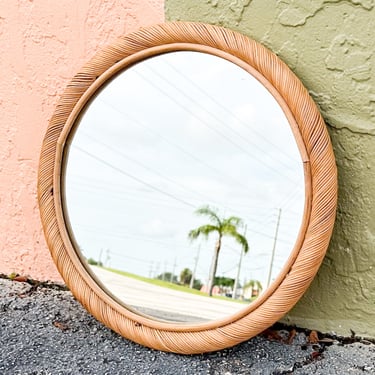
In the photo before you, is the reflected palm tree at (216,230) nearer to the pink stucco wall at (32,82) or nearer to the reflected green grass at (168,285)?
the reflected green grass at (168,285)

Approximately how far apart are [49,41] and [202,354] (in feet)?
3.80

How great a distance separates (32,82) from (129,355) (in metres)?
0.99

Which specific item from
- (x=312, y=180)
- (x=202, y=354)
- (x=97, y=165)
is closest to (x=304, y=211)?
(x=312, y=180)

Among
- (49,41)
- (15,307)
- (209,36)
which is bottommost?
(15,307)

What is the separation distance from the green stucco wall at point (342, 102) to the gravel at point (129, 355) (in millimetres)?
123

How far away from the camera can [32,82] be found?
208cm

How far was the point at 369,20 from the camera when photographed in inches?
65.7

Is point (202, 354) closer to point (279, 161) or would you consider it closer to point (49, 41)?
point (279, 161)

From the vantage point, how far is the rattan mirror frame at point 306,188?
1.59 meters

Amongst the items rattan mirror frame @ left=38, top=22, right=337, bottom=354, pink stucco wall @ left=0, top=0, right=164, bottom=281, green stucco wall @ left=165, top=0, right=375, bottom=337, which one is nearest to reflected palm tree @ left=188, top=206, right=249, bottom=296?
rattan mirror frame @ left=38, top=22, right=337, bottom=354

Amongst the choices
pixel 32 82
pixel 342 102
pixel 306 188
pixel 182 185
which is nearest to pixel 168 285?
pixel 182 185

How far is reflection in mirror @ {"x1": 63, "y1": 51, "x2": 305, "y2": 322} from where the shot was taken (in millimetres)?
1664

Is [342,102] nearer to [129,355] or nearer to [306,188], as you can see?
[306,188]

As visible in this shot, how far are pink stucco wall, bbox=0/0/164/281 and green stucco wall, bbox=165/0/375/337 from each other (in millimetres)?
495
